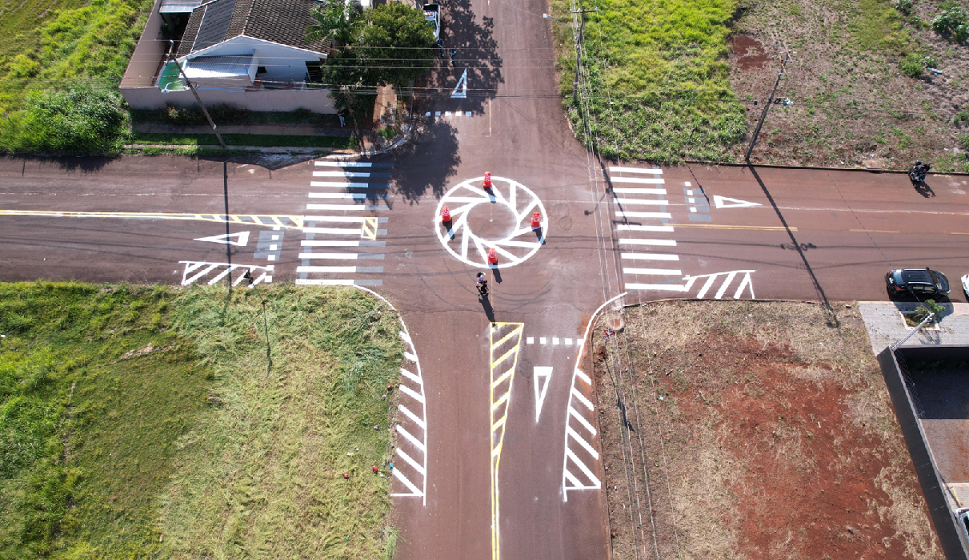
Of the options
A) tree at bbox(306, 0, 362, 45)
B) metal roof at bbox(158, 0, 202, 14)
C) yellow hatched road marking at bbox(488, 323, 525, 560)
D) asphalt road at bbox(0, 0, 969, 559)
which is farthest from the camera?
metal roof at bbox(158, 0, 202, 14)

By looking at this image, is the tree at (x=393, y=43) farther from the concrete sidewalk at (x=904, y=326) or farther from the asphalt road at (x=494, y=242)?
the concrete sidewalk at (x=904, y=326)

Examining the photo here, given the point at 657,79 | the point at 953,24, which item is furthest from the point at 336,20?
the point at 953,24

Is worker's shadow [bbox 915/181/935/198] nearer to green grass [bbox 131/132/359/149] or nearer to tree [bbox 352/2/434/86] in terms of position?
Result: tree [bbox 352/2/434/86]

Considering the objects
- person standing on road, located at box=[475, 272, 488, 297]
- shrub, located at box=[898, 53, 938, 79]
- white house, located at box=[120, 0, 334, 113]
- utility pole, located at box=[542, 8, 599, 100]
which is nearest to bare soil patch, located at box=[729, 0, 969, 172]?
shrub, located at box=[898, 53, 938, 79]

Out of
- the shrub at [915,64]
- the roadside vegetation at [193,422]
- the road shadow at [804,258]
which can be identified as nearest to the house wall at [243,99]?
the roadside vegetation at [193,422]

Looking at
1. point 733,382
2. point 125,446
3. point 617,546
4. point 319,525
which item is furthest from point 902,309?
point 125,446

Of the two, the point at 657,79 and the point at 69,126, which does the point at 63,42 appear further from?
the point at 657,79
